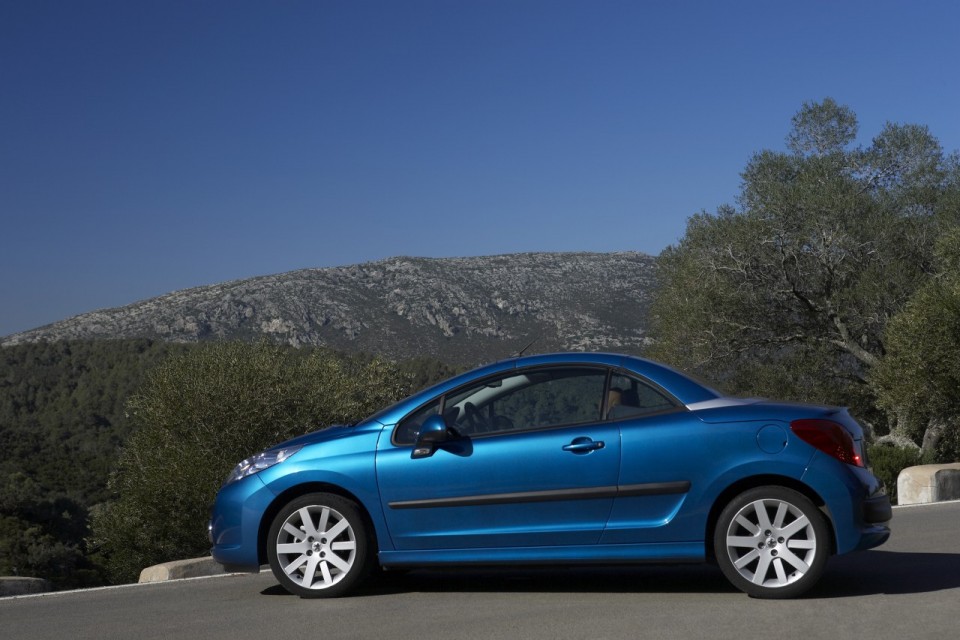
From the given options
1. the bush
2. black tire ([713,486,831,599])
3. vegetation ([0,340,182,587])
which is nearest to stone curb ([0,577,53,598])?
black tire ([713,486,831,599])

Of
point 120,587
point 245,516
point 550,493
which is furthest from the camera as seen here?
point 120,587

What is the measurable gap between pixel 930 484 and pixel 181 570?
864 centimetres

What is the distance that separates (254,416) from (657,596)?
2784cm

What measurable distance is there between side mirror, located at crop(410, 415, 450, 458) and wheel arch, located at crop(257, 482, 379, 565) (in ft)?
1.58

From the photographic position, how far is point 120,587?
8133 millimetres

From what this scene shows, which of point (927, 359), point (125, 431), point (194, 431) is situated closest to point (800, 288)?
point (927, 359)

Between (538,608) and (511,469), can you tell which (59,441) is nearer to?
(511,469)

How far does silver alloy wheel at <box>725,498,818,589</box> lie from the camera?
6117mm

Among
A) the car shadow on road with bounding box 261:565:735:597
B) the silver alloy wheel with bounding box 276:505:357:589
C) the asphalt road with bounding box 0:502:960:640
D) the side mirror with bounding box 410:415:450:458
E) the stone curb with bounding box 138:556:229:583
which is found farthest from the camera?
the stone curb with bounding box 138:556:229:583

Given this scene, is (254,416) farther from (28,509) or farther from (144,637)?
(144,637)

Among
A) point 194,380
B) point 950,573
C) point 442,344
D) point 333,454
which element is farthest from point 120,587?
point 442,344

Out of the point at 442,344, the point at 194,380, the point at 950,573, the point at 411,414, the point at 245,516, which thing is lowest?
the point at 950,573

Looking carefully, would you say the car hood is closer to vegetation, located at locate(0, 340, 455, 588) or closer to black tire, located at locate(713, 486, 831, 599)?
black tire, located at locate(713, 486, 831, 599)

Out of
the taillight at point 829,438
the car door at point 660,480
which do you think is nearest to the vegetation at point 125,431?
the car door at point 660,480
